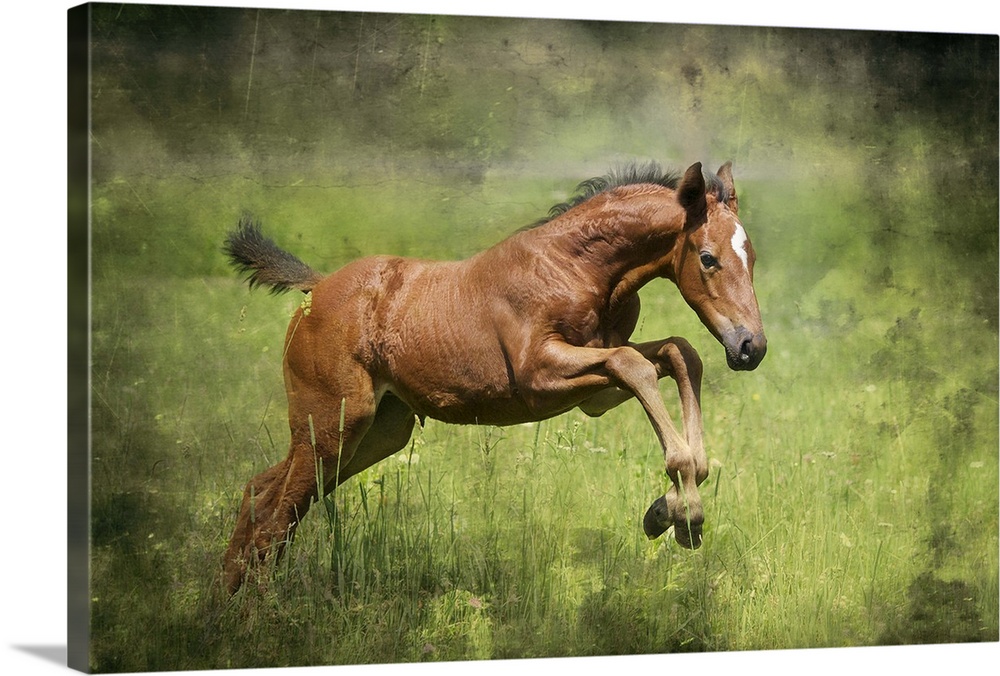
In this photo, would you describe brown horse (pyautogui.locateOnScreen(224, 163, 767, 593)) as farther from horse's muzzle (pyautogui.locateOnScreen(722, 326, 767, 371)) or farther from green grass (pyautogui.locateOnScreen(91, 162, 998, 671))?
green grass (pyautogui.locateOnScreen(91, 162, 998, 671))

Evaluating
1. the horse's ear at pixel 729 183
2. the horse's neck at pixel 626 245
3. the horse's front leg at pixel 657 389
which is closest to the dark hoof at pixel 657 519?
the horse's front leg at pixel 657 389

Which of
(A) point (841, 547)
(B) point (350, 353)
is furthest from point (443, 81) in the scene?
(A) point (841, 547)

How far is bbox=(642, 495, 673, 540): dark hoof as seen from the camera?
7.80 metres

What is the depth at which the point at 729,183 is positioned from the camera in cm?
833

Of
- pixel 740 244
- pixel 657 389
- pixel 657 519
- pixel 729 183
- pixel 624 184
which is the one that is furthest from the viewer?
pixel 729 183

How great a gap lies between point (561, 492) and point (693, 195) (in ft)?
5.24

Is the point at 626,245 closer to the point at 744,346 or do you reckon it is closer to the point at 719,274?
the point at 719,274

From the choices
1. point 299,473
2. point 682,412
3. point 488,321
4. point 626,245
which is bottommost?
point 299,473

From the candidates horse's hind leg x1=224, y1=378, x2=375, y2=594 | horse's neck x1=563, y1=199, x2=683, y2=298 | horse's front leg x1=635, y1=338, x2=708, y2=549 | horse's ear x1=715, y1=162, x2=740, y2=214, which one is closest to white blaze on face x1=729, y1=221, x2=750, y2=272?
horse's ear x1=715, y1=162, x2=740, y2=214

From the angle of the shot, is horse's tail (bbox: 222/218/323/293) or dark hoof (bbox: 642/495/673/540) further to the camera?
horse's tail (bbox: 222/218/323/293)

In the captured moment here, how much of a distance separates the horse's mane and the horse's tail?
1208 millimetres

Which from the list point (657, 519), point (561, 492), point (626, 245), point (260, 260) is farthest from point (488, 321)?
point (657, 519)

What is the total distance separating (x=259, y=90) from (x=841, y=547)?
3.76 m

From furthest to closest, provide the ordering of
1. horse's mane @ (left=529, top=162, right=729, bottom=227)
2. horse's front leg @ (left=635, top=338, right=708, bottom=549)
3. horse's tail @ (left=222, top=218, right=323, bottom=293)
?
horse's mane @ (left=529, top=162, right=729, bottom=227)
horse's tail @ (left=222, top=218, right=323, bottom=293)
horse's front leg @ (left=635, top=338, right=708, bottom=549)
